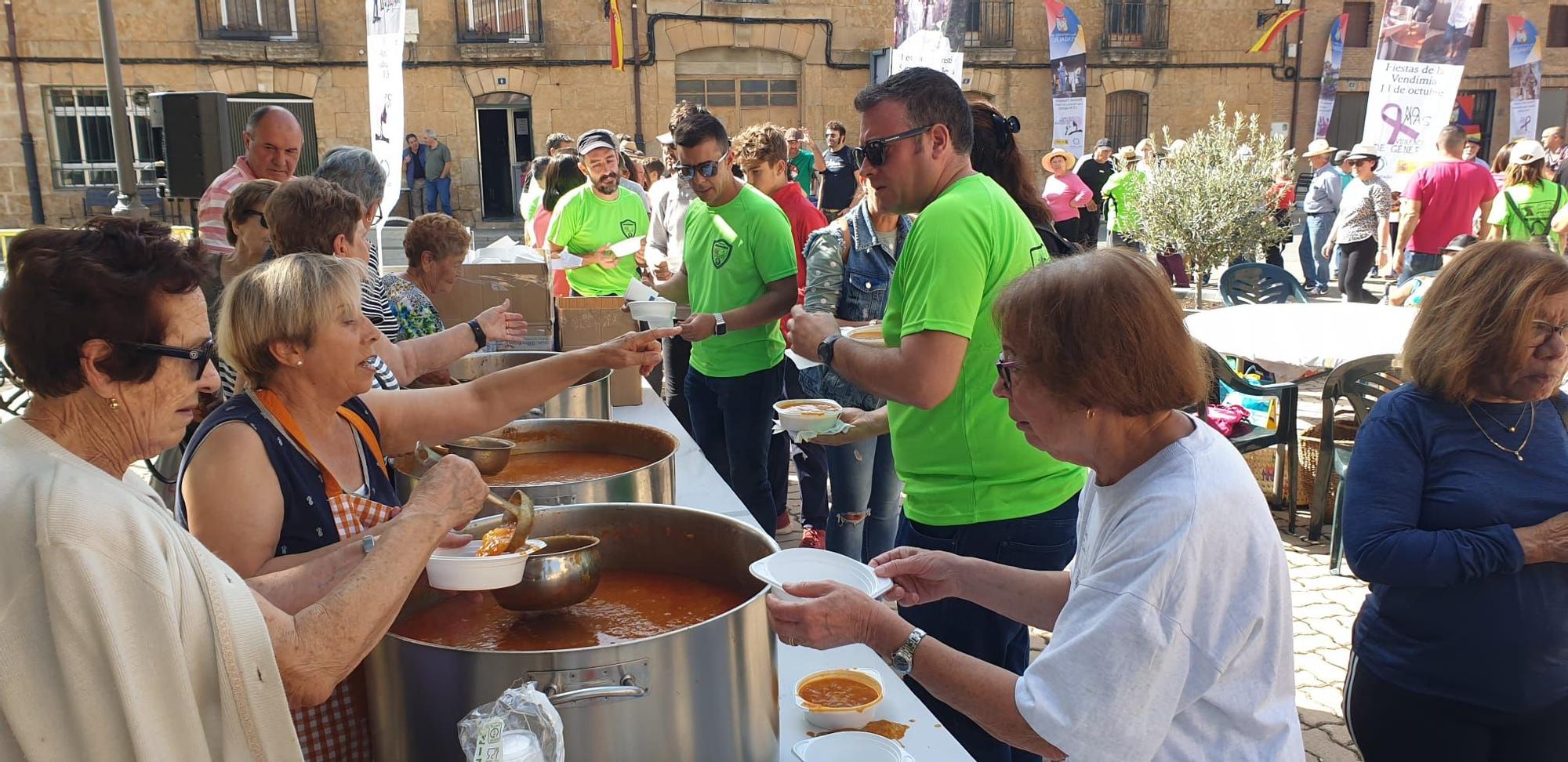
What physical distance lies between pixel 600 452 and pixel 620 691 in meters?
1.59

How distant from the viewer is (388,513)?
186 cm

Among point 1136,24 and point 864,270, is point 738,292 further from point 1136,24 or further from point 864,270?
point 1136,24

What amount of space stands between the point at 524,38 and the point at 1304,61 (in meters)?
16.4

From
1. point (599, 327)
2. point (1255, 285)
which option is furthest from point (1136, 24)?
point (599, 327)

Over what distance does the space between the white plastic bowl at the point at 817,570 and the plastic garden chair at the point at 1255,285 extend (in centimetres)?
637

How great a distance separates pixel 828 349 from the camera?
2512 mm

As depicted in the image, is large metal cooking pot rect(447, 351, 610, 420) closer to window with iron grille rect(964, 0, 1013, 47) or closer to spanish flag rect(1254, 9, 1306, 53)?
spanish flag rect(1254, 9, 1306, 53)

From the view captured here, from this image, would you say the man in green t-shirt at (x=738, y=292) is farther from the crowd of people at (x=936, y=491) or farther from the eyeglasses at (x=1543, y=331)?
the eyeglasses at (x=1543, y=331)

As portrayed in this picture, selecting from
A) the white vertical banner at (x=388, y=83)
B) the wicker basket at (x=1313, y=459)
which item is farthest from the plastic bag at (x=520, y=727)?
the white vertical banner at (x=388, y=83)

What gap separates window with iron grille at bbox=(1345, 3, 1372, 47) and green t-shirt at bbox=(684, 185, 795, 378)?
77.7 feet

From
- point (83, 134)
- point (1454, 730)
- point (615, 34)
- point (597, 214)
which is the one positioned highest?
point (615, 34)

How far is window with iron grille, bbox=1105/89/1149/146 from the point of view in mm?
22609

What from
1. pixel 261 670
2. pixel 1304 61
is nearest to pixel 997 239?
pixel 261 670

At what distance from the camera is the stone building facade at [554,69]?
704 inches
